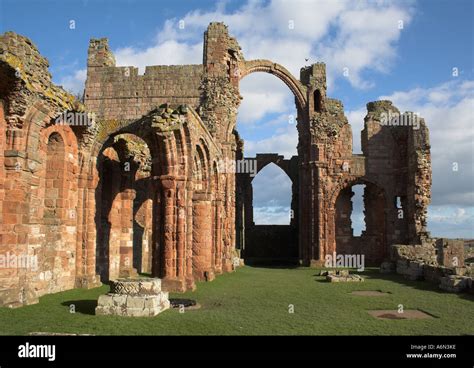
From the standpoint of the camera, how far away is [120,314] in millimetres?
8625

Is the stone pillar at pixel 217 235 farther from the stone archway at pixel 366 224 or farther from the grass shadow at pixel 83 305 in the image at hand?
the grass shadow at pixel 83 305

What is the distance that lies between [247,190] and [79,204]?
72.1 ft

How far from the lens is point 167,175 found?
43.8 ft

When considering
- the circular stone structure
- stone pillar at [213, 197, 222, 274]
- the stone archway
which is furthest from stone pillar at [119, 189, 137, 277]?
the stone archway

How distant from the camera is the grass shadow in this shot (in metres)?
9.12

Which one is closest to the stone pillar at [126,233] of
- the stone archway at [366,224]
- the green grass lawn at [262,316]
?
the green grass lawn at [262,316]

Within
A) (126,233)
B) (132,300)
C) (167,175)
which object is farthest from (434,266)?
(132,300)

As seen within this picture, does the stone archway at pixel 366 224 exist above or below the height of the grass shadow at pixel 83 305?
above

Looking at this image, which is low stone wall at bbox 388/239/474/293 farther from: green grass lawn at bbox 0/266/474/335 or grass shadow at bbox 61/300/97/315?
grass shadow at bbox 61/300/97/315

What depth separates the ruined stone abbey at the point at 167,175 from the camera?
393 inches

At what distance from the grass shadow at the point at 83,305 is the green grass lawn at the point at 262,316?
0.02 m

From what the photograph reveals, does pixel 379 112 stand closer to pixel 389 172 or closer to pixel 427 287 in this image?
pixel 389 172

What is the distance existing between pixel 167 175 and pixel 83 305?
15.3ft
